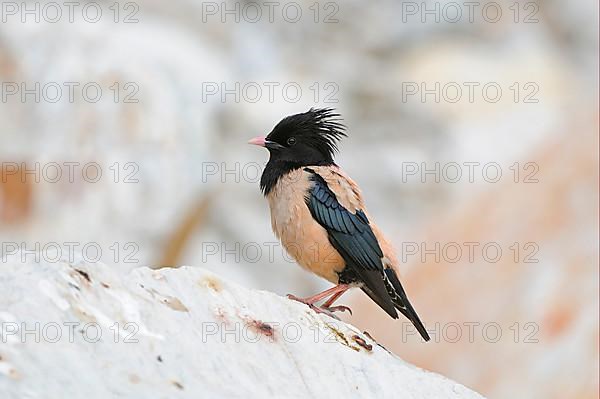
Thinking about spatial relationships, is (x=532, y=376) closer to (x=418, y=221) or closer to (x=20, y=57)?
(x=418, y=221)

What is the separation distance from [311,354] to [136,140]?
9.81 meters

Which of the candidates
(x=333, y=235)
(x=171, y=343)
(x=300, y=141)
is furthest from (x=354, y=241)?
(x=171, y=343)

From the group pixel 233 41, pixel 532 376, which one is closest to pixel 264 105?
pixel 233 41

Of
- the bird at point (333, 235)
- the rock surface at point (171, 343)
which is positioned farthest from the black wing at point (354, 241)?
the rock surface at point (171, 343)

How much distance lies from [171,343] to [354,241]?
282cm

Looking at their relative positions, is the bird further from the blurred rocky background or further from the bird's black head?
the blurred rocky background

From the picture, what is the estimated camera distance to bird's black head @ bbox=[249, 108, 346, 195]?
24.3 feet

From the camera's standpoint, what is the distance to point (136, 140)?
1431 centimetres

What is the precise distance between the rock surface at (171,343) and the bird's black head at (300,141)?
2146 millimetres

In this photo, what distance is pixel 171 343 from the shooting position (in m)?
4.28

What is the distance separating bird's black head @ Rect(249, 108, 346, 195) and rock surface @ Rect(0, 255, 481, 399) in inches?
84.5

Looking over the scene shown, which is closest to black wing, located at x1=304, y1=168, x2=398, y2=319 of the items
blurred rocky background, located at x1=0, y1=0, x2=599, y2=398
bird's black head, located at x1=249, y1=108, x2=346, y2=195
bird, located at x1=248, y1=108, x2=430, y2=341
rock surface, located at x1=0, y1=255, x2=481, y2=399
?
bird, located at x1=248, y1=108, x2=430, y2=341

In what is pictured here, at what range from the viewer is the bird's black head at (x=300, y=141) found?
7418 mm

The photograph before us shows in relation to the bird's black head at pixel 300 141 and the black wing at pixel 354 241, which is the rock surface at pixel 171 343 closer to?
the black wing at pixel 354 241
